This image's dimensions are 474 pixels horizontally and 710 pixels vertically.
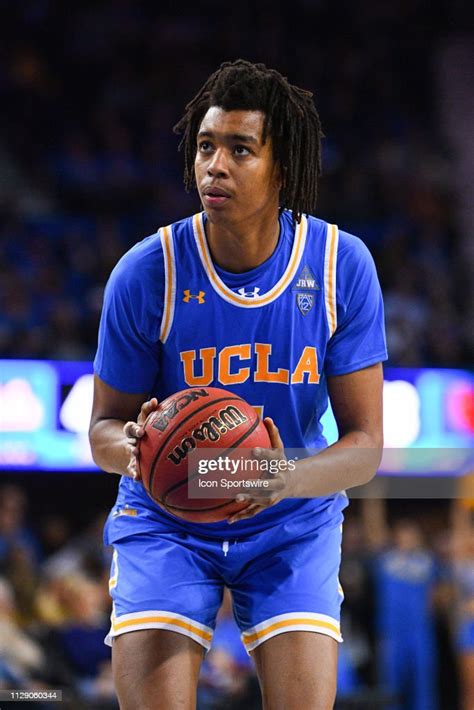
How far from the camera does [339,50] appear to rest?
10867 millimetres

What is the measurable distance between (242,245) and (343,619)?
4.57m

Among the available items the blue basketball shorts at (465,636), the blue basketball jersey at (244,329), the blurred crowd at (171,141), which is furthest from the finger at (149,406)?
the blurred crowd at (171,141)

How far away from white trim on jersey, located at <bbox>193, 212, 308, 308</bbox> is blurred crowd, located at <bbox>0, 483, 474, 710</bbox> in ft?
9.67

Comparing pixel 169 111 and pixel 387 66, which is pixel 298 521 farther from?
pixel 387 66

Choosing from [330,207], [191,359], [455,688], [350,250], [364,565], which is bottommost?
[455,688]

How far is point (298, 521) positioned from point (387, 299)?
235 inches

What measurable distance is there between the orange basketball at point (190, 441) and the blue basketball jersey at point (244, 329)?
0.23m

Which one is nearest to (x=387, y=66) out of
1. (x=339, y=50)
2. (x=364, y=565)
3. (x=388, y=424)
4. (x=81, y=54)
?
(x=339, y=50)

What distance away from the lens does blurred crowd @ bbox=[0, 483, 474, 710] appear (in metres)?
5.71

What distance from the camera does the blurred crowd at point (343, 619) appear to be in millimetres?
5711

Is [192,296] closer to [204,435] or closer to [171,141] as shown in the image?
[204,435]

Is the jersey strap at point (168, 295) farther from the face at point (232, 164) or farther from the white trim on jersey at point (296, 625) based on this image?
the white trim on jersey at point (296, 625)

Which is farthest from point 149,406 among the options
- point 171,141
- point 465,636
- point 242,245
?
point 171,141

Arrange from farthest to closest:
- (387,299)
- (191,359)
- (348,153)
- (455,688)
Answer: (348,153) → (387,299) → (455,688) → (191,359)
